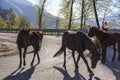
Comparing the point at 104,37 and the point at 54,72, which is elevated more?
the point at 104,37

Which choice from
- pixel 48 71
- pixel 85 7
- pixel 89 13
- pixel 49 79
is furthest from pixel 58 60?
pixel 89 13

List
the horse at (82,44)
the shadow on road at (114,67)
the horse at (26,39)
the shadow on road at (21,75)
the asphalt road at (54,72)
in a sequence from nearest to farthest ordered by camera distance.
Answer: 1. the shadow on road at (21,75)
2. the asphalt road at (54,72)
3. the horse at (82,44)
4. the shadow on road at (114,67)
5. the horse at (26,39)

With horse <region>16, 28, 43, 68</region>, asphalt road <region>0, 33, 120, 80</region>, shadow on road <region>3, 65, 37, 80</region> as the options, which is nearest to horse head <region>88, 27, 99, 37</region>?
asphalt road <region>0, 33, 120, 80</region>

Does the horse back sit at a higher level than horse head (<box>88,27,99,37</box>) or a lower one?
lower

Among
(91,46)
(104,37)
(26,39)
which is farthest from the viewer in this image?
(104,37)

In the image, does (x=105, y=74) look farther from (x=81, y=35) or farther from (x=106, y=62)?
(x=106, y=62)

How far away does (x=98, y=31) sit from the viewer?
15406 mm

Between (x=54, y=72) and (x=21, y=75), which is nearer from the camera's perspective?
(x=21, y=75)

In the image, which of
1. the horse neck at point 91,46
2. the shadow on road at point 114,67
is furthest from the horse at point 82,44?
the shadow on road at point 114,67

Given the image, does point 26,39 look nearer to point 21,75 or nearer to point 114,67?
Answer: point 21,75

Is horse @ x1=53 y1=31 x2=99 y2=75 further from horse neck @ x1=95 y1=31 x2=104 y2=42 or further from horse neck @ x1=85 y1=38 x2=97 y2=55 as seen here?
horse neck @ x1=95 y1=31 x2=104 y2=42

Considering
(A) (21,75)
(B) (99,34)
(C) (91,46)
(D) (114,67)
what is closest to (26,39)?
(A) (21,75)

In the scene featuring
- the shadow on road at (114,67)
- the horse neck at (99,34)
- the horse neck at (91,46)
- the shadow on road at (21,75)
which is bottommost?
the shadow on road at (114,67)

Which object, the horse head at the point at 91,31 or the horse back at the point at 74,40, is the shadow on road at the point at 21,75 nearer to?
the horse back at the point at 74,40
